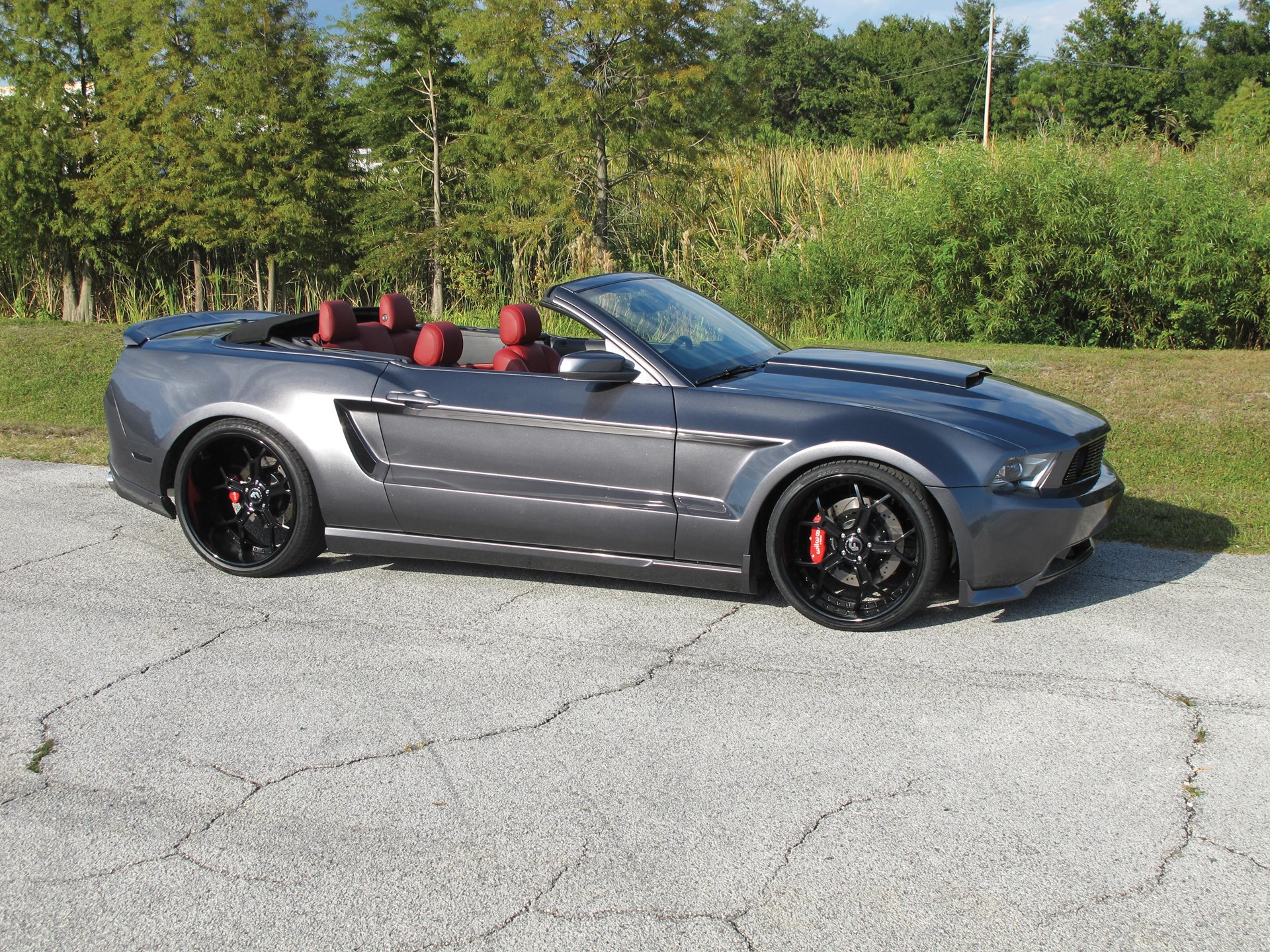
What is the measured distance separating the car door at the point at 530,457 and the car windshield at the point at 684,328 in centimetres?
33

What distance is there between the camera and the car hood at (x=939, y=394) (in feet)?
15.9

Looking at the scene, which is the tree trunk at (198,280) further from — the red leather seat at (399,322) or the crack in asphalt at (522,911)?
the crack in asphalt at (522,911)

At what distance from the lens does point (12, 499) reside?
722cm

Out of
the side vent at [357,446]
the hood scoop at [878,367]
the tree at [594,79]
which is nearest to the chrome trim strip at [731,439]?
the hood scoop at [878,367]

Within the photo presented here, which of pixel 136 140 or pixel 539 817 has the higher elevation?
pixel 136 140

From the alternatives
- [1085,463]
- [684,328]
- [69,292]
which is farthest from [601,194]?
[1085,463]

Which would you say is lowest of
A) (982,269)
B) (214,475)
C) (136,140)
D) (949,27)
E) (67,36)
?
(214,475)

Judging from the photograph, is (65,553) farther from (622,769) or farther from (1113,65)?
(1113,65)

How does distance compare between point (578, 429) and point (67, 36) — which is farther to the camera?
point (67, 36)

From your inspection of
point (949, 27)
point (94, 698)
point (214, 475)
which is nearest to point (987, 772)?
point (94, 698)

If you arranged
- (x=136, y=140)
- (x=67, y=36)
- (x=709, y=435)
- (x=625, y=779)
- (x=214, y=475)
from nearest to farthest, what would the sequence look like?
(x=625, y=779) < (x=709, y=435) < (x=214, y=475) < (x=136, y=140) < (x=67, y=36)

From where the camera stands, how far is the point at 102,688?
170 inches

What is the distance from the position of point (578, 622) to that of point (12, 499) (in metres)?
4.33

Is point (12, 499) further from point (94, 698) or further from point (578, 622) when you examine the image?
point (578, 622)
